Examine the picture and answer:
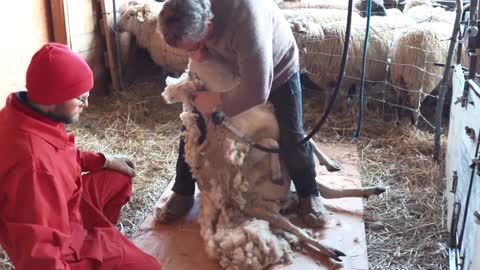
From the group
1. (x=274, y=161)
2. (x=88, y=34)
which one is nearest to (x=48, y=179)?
(x=274, y=161)

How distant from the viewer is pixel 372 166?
3.13 m

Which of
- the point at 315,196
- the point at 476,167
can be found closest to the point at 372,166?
the point at 315,196

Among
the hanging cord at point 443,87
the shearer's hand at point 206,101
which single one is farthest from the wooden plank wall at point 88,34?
the hanging cord at point 443,87

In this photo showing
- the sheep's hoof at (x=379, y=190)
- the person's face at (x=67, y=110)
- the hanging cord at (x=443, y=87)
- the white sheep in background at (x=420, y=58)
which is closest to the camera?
the person's face at (x=67, y=110)

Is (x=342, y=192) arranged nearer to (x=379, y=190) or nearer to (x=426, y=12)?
(x=379, y=190)

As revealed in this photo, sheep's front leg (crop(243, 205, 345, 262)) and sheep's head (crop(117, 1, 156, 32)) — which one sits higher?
sheep's head (crop(117, 1, 156, 32))

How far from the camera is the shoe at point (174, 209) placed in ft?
8.12

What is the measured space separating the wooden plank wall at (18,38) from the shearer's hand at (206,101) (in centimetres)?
161

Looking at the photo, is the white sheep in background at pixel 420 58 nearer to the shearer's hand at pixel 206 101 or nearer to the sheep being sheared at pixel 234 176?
the sheep being sheared at pixel 234 176

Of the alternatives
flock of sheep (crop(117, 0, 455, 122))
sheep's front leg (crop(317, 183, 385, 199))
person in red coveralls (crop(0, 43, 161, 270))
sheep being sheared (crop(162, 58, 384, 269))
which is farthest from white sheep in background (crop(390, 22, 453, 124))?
person in red coveralls (crop(0, 43, 161, 270))

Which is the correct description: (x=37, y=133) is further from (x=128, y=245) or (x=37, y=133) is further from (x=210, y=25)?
(x=210, y=25)

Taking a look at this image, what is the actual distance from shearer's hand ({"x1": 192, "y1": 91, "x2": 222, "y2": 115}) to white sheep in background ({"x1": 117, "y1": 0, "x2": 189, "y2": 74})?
2.02 m

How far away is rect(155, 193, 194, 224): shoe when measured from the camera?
2.47 metres

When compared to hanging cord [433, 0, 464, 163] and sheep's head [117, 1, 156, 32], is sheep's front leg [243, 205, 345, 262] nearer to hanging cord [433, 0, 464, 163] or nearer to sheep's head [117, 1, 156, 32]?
hanging cord [433, 0, 464, 163]
